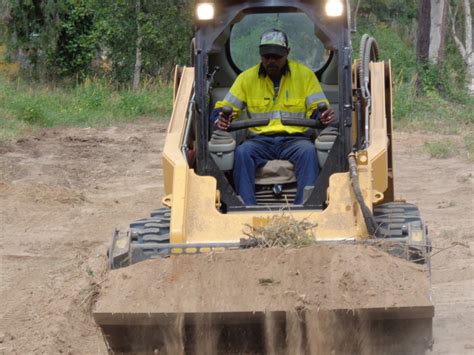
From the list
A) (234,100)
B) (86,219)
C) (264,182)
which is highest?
(234,100)

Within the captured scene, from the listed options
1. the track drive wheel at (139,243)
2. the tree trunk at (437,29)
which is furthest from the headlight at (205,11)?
the tree trunk at (437,29)

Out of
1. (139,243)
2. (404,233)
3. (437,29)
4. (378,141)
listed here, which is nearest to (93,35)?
(437,29)

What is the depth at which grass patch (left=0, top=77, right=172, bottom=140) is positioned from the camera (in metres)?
19.6

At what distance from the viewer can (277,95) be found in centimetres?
731

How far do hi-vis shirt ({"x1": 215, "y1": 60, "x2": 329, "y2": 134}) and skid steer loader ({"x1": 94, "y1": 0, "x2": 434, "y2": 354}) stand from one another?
0.14 m

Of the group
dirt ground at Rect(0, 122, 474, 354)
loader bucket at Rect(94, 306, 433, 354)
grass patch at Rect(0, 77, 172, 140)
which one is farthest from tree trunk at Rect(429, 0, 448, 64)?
loader bucket at Rect(94, 306, 433, 354)

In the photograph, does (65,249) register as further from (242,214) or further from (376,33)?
(376,33)

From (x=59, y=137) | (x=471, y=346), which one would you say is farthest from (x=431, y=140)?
(x=471, y=346)

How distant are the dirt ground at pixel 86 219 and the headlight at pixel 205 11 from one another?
1.93 metres

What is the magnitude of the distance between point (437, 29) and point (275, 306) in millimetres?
19051

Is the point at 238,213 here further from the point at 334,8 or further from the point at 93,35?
the point at 93,35

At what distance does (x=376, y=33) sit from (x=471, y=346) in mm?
34316

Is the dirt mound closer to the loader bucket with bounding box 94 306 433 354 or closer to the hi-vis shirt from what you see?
the loader bucket with bounding box 94 306 433 354

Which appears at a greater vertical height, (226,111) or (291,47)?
(291,47)
